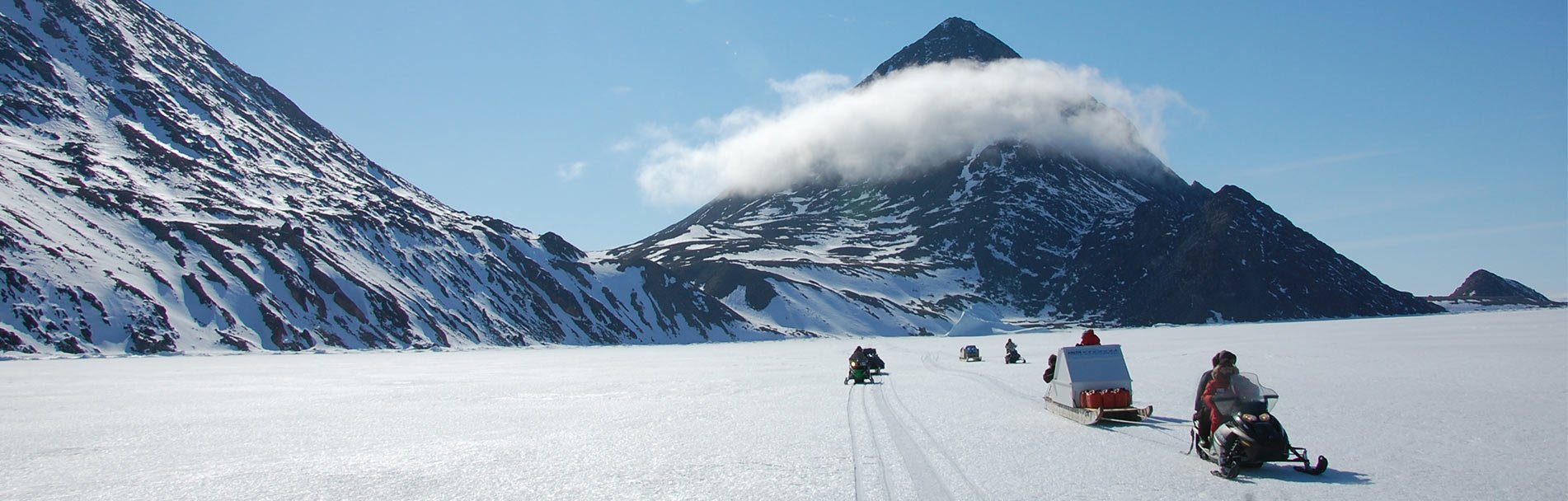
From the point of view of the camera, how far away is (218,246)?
109 metres

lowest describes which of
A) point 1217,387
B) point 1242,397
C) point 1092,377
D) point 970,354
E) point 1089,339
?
point 970,354

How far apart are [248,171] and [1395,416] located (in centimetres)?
17547

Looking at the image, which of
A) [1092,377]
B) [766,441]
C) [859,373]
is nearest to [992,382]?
[859,373]

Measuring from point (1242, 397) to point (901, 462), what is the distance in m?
5.05

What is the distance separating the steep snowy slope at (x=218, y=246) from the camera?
88.3 metres

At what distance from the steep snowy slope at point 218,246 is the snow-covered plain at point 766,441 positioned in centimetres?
6376

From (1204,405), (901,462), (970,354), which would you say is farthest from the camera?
(970,354)

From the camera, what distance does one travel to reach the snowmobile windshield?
490 inches

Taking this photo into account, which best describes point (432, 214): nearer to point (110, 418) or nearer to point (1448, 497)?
point (110, 418)

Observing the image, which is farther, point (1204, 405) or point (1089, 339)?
point (1089, 339)

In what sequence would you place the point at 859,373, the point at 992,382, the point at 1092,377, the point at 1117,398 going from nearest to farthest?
the point at 1117,398 → the point at 1092,377 → the point at 992,382 → the point at 859,373

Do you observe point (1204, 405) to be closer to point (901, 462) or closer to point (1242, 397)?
point (1242, 397)

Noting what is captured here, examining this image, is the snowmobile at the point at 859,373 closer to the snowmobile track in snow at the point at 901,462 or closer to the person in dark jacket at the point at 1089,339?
the snowmobile track in snow at the point at 901,462

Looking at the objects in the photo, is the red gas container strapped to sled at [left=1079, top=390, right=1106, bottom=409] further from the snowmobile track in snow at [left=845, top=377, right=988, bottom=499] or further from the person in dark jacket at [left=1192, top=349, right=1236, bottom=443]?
the person in dark jacket at [left=1192, top=349, right=1236, bottom=443]
